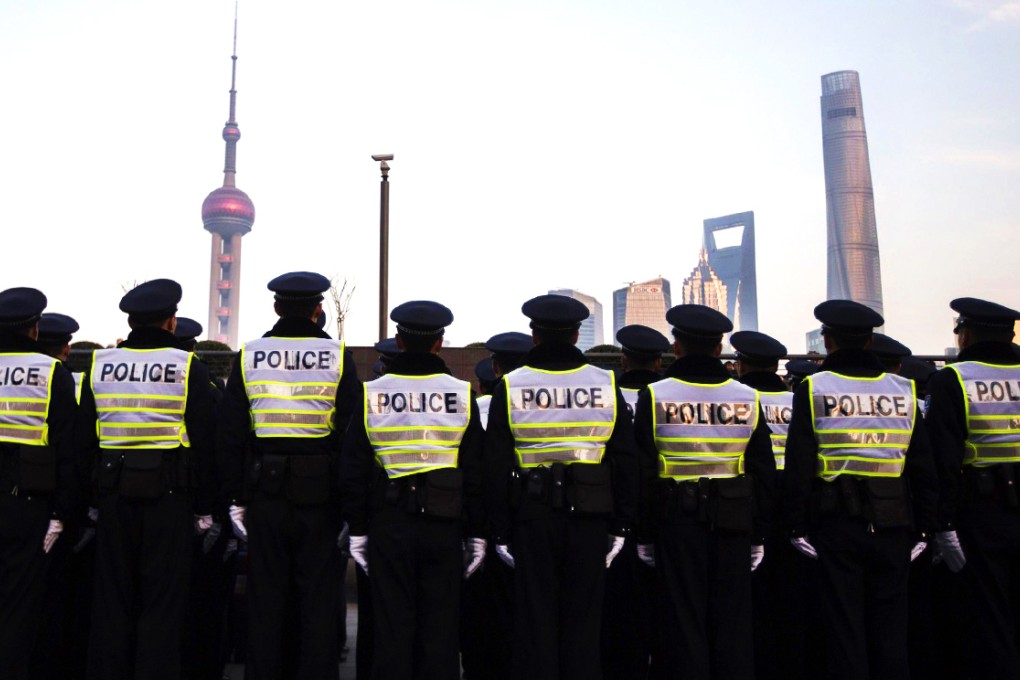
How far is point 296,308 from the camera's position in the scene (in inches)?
200

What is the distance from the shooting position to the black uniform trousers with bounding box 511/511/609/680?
4590 mm

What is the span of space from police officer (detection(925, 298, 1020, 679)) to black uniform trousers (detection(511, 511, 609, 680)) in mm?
1995

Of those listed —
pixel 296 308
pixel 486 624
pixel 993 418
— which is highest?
pixel 296 308

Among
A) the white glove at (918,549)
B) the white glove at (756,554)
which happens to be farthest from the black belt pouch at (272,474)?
the white glove at (918,549)

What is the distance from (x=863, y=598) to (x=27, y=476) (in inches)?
181

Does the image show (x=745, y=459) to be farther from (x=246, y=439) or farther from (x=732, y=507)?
(x=246, y=439)

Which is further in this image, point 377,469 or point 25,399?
point 25,399

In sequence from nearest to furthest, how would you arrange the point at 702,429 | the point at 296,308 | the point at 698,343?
the point at 702,429, the point at 698,343, the point at 296,308

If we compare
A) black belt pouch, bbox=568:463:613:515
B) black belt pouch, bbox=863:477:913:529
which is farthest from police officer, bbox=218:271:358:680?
black belt pouch, bbox=863:477:913:529

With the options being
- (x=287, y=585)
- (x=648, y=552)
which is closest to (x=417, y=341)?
(x=287, y=585)

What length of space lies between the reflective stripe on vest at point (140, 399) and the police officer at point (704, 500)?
2603mm

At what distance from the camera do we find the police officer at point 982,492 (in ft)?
15.7

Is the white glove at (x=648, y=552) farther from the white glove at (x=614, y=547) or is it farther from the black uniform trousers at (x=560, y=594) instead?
the black uniform trousers at (x=560, y=594)

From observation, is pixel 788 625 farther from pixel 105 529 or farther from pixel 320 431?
pixel 105 529
